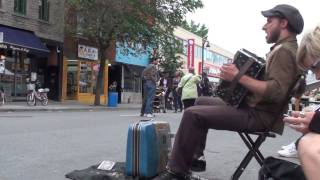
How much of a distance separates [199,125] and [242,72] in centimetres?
54

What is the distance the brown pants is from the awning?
22.8 metres

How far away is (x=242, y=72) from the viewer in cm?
445

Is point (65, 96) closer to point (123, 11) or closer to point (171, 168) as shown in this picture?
point (123, 11)

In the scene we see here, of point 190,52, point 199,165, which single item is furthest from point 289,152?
point 190,52

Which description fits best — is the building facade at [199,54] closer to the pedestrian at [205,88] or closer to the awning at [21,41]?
the awning at [21,41]

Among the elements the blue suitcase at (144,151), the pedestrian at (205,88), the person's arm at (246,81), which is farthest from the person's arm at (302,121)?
the pedestrian at (205,88)

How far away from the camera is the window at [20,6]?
1141 inches

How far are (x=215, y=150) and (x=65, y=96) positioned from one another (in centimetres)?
2654

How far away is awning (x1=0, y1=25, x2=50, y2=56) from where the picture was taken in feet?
87.5

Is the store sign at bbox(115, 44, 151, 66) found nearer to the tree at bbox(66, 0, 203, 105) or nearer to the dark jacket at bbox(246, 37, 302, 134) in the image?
the tree at bbox(66, 0, 203, 105)

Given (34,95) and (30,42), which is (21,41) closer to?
(30,42)

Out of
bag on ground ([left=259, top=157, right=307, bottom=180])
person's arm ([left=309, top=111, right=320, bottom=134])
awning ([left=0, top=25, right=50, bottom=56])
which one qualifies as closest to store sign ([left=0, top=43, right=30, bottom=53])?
awning ([left=0, top=25, right=50, bottom=56])

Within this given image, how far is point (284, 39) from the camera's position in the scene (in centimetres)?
469

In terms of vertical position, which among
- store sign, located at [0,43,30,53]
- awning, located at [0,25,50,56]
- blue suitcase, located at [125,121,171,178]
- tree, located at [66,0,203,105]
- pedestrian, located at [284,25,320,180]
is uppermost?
tree, located at [66,0,203,105]
